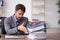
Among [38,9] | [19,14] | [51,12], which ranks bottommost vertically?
[51,12]

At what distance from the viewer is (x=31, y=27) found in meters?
1.73

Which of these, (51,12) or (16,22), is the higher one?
(16,22)

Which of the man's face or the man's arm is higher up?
the man's face

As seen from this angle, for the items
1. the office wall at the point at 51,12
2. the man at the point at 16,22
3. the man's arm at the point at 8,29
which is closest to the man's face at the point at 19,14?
the man at the point at 16,22

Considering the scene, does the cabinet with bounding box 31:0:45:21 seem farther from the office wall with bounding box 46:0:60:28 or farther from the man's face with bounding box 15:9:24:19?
the man's face with bounding box 15:9:24:19

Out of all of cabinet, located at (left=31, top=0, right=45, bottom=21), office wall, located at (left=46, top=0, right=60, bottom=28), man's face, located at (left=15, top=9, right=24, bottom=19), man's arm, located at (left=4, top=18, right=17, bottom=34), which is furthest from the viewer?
office wall, located at (left=46, top=0, right=60, bottom=28)

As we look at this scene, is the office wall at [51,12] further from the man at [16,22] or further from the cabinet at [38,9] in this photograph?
the man at [16,22]

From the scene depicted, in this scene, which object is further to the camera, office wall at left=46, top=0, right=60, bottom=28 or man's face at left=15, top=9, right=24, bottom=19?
office wall at left=46, top=0, right=60, bottom=28

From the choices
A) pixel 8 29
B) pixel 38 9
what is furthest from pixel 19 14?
pixel 38 9

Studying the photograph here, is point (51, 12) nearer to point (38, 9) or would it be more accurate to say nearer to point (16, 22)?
point (38, 9)

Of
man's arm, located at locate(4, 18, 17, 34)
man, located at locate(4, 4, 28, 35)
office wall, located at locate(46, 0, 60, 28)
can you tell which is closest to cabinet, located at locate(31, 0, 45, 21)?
office wall, located at locate(46, 0, 60, 28)

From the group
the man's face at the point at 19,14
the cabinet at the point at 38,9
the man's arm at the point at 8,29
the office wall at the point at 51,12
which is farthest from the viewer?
the office wall at the point at 51,12

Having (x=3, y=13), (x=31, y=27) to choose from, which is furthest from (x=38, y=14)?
(x=31, y=27)

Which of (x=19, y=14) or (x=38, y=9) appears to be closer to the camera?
(x=19, y=14)
